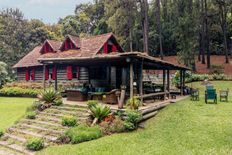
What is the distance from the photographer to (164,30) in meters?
42.2

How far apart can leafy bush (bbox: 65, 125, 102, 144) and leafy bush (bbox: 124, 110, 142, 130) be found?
1332 millimetres

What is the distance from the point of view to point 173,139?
32.8ft

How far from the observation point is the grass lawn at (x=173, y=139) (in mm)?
9023

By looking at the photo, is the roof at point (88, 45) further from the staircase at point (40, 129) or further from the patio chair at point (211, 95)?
the patio chair at point (211, 95)

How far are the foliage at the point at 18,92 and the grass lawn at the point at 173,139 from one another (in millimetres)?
14927

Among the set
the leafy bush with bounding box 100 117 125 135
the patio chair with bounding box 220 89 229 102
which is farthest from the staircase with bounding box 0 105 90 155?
the patio chair with bounding box 220 89 229 102

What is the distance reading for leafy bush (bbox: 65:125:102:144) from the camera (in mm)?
10500

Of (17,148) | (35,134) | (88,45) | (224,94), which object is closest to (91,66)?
(88,45)

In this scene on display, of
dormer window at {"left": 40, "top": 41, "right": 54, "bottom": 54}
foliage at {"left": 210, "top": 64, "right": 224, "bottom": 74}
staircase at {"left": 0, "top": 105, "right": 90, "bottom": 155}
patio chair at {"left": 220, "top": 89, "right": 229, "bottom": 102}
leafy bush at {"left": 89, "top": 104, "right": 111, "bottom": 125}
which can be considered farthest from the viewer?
foliage at {"left": 210, "top": 64, "right": 224, "bottom": 74}

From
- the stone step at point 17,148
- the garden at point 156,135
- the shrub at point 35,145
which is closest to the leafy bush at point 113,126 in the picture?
the garden at point 156,135

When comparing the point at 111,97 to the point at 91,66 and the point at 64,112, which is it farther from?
the point at 91,66

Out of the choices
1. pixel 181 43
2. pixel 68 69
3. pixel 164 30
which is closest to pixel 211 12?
pixel 164 30

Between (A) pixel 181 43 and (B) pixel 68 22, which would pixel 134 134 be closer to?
(A) pixel 181 43

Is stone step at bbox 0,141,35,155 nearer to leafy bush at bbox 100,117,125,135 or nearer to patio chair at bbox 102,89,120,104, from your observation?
leafy bush at bbox 100,117,125,135
